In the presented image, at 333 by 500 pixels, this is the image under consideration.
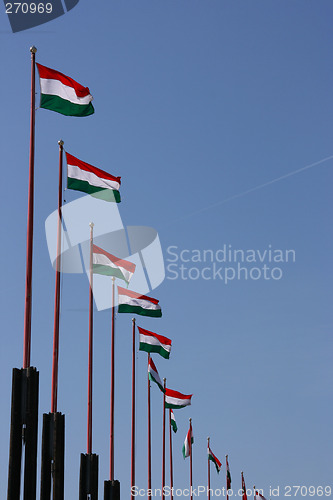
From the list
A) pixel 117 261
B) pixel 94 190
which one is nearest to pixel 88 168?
pixel 94 190

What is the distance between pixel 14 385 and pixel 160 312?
22709mm

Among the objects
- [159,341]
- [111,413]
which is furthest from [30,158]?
[159,341]

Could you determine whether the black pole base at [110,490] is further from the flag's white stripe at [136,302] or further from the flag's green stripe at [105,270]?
the flag's green stripe at [105,270]

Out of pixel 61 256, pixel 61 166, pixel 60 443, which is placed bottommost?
pixel 60 443

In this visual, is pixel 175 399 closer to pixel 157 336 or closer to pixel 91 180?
pixel 157 336

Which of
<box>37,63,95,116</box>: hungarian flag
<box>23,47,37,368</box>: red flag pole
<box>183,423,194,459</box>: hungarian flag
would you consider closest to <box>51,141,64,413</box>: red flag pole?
<box>37,63,95,116</box>: hungarian flag

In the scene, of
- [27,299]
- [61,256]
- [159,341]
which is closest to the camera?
[27,299]

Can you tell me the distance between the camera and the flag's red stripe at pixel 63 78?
29422 millimetres

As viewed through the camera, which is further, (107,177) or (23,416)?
(107,177)

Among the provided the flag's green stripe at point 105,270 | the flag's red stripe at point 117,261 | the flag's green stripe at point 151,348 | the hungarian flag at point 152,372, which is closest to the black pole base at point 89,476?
the flag's green stripe at point 105,270

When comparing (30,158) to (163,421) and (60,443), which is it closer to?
(60,443)

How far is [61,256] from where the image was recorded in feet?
103

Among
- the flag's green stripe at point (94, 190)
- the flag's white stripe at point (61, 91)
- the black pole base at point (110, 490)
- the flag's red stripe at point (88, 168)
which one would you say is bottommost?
the black pole base at point (110, 490)

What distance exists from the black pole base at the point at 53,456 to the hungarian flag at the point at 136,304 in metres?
16.3
